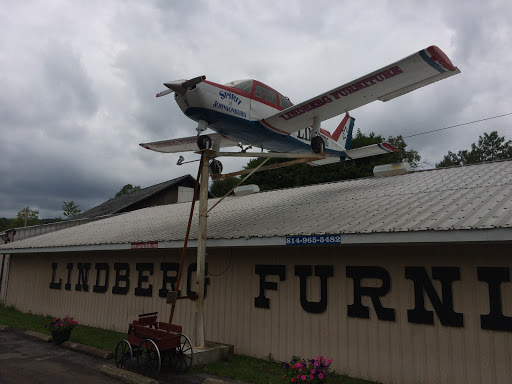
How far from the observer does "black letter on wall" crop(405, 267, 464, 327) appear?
22.3 ft

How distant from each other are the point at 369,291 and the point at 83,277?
1138 cm

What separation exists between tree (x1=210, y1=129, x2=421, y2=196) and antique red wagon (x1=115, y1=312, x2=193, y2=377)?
23.7 m

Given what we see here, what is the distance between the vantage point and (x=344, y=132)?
1427 centimetres

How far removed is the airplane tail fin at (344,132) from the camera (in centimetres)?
1390

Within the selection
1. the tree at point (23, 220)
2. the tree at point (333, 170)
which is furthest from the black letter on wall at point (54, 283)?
the tree at point (23, 220)

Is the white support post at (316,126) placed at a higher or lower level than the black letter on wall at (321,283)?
higher

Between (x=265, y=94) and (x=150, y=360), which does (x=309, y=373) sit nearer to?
(x=150, y=360)

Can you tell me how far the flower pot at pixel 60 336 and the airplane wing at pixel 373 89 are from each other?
7.85 metres

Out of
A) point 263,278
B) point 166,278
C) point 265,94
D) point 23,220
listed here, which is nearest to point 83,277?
point 166,278

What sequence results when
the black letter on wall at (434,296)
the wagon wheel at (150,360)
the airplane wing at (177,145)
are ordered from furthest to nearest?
the airplane wing at (177,145)
the wagon wheel at (150,360)
the black letter on wall at (434,296)

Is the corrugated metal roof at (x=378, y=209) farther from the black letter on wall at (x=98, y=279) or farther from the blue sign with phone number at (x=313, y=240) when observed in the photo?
the black letter on wall at (x=98, y=279)

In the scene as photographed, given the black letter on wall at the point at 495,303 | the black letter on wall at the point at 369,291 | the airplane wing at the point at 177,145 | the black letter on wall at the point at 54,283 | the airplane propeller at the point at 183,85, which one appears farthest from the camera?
the black letter on wall at the point at 54,283

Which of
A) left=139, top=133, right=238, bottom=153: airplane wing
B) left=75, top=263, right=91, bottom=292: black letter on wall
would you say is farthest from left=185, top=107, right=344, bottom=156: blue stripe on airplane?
left=75, top=263, right=91, bottom=292: black letter on wall

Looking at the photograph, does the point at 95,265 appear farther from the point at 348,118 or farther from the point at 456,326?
the point at 456,326
